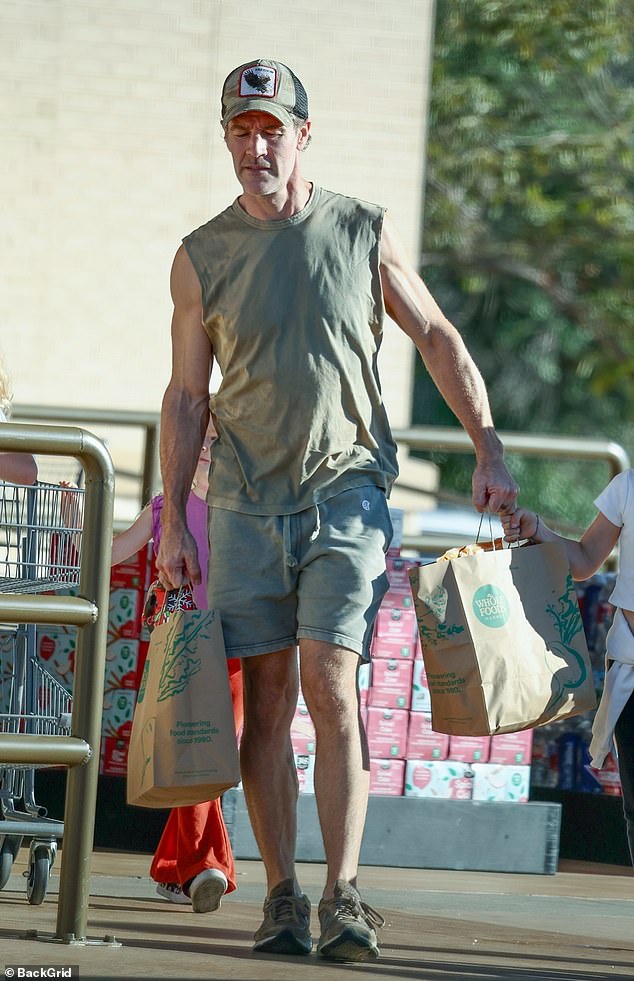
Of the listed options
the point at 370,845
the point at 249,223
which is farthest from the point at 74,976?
the point at 370,845

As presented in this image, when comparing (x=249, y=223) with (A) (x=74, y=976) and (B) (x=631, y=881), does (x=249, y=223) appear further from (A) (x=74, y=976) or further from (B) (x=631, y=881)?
(B) (x=631, y=881)

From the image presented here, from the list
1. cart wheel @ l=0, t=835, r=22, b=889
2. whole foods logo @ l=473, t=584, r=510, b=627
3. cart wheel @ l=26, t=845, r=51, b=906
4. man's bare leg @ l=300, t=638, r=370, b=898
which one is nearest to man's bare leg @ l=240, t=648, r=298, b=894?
man's bare leg @ l=300, t=638, r=370, b=898

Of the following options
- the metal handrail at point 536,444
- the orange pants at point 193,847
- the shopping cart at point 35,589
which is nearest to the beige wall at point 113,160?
the metal handrail at point 536,444

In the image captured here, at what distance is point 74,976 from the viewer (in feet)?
11.6

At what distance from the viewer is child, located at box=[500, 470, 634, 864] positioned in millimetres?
4219

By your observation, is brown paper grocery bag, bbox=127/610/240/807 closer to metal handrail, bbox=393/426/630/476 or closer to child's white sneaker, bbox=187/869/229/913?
child's white sneaker, bbox=187/869/229/913

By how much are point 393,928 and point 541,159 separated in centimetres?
1607

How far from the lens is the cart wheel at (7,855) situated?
489 centimetres

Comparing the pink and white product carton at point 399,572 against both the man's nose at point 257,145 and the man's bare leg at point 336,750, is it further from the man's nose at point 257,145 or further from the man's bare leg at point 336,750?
the man's nose at point 257,145

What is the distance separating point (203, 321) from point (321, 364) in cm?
36

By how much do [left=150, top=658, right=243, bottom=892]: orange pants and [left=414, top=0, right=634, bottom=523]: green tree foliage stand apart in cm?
1449

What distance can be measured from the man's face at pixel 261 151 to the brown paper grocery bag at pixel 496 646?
1051 mm

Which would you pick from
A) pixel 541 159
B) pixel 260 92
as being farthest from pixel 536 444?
pixel 541 159

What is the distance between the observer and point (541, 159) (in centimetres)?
1956
